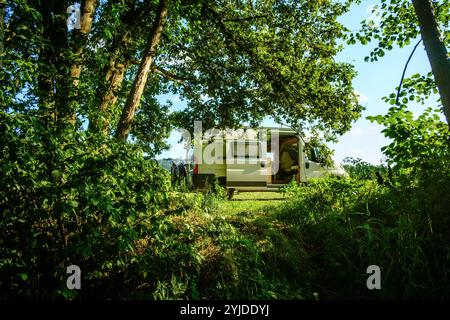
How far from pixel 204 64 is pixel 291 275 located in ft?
25.7

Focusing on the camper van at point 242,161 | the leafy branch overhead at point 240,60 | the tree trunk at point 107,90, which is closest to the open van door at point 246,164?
the camper van at point 242,161

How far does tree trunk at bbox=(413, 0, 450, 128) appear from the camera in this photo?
4445mm

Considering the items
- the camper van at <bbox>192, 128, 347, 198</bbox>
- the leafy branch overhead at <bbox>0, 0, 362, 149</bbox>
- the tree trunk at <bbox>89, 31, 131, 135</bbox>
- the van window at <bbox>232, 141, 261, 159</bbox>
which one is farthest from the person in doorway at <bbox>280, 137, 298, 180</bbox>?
the tree trunk at <bbox>89, 31, 131, 135</bbox>

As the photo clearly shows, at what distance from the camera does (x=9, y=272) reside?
2619 millimetres

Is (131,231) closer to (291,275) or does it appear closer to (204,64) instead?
(291,275)

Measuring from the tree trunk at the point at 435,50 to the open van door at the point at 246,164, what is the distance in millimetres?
6695

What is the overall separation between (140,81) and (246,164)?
18.1 ft

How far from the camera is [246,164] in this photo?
10758 mm

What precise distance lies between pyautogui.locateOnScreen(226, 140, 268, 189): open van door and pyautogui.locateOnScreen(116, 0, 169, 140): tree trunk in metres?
5.01

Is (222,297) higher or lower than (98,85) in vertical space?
lower

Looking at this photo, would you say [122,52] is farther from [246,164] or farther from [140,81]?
[246,164]

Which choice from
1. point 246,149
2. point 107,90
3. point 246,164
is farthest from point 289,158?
point 107,90
